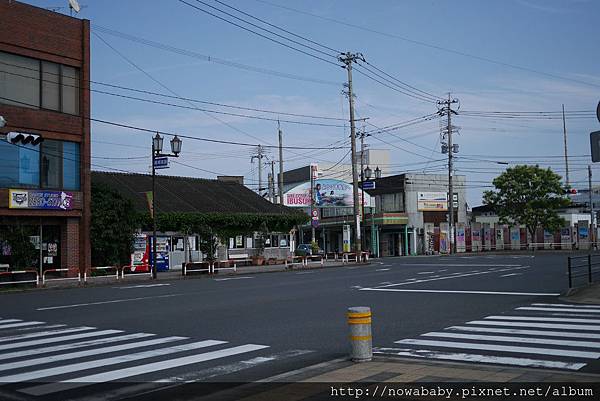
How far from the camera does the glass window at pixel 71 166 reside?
3453cm

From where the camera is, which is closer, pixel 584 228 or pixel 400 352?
pixel 400 352

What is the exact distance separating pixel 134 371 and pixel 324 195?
2160 inches

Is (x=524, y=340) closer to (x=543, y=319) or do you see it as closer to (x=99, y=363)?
(x=543, y=319)

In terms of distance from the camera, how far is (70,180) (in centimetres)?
3478

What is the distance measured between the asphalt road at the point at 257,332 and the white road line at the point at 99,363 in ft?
0.05

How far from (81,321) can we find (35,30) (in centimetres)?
2303

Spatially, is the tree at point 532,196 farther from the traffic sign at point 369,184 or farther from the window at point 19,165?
the window at point 19,165

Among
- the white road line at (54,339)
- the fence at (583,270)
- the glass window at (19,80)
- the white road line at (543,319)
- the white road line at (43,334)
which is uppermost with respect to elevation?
the glass window at (19,80)

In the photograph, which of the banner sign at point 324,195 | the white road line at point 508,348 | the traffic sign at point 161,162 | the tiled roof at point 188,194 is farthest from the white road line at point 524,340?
the banner sign at point 324,195

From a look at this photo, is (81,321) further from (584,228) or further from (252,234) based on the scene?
(584,228)

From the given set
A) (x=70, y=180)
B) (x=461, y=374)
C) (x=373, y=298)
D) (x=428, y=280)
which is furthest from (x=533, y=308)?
(x=70, y=180)

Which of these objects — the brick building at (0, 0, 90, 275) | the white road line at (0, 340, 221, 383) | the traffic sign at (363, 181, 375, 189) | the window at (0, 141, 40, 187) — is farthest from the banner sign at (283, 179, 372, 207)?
the white road line at (0, 340, 221, 383)

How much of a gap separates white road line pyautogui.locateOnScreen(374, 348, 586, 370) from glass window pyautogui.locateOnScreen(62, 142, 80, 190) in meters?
28.1

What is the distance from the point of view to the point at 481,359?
9406 millimetres
